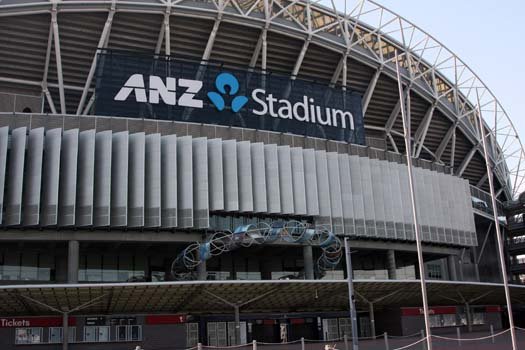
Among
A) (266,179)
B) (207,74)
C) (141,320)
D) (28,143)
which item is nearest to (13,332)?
(141,320)

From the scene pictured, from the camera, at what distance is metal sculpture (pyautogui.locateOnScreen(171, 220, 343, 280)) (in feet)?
130

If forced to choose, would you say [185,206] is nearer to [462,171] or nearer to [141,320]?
[141,320]

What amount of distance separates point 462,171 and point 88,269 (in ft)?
153

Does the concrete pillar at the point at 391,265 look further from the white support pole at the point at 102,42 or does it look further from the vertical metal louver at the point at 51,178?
the white support pole at the point at 102,42

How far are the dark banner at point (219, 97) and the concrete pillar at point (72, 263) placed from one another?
10736 millimetres

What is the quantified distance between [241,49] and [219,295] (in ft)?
97.7

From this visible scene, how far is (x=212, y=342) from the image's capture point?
43.4 m

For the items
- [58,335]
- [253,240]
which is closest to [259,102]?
[253,240]

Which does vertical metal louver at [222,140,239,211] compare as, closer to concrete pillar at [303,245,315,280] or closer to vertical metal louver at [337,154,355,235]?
concrete pillar at [303,245,315,280]

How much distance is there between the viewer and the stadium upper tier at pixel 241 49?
51062 mm

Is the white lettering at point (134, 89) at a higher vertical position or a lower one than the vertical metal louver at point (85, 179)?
higher

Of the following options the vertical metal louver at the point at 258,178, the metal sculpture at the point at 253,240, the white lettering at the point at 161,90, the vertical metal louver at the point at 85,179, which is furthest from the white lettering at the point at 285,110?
the vertical metal louver at the point at 85,179

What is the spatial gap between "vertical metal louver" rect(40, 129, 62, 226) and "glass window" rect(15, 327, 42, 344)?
22.3 ft

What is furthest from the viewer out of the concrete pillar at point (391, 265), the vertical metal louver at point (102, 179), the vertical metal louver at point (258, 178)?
the concrete pillar at point (391, 265)
